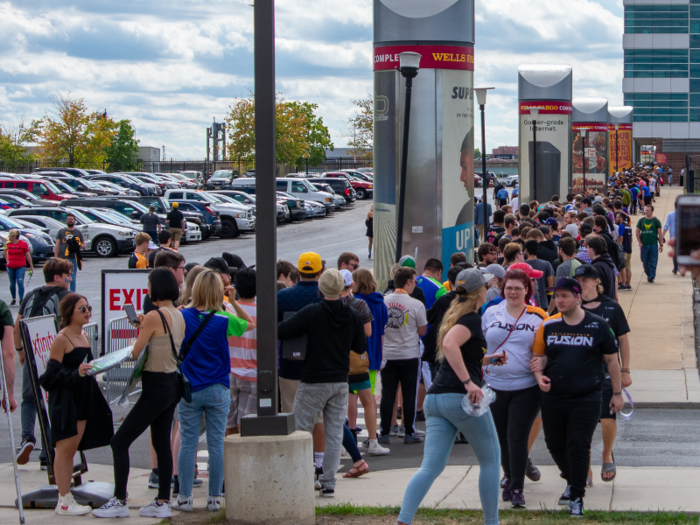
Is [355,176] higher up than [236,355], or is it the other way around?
[355,176]

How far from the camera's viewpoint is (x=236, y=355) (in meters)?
7.44

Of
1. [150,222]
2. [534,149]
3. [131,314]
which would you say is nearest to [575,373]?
[131,314]

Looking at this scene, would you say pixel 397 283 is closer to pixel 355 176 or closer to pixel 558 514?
pixel 558 514

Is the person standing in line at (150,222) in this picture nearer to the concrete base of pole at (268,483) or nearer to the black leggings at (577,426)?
the concrete base of pole at (268,483)

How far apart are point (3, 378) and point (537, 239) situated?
22.9 ft

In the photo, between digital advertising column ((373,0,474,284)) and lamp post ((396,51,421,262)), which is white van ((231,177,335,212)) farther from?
lamp post ((396,51,421,262))

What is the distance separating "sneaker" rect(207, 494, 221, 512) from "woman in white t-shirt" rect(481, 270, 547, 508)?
214 cm

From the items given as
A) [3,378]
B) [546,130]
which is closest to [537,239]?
[3,378]

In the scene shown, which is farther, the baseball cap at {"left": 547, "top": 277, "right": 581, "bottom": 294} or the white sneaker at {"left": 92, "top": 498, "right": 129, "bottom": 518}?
the white sneaker at {"left": 92, "top": 498, "right": 129, "bottom": 518}

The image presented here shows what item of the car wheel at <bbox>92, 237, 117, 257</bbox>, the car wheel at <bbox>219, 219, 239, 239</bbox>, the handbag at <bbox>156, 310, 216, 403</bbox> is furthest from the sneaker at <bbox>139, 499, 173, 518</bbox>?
the car wheel at <bbox>219, 219, 239, 239</bbox>

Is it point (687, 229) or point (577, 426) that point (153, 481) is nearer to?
point (577, 426)

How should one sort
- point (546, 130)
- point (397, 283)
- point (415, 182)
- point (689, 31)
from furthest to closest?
point (689, 31)
point (546, 130)
point (415, 182)
point (397, 283)

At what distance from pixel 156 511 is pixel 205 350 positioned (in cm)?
119

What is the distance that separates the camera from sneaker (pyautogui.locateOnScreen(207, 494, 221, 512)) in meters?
6.56
